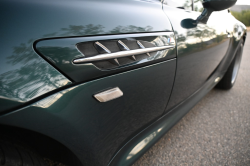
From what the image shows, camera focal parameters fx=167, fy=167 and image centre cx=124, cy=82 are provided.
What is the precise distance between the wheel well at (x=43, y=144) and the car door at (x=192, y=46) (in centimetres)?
78

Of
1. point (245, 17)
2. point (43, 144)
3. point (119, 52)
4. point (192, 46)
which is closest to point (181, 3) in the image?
point (192, 46)

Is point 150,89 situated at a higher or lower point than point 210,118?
higher

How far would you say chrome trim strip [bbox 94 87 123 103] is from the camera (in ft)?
2.35

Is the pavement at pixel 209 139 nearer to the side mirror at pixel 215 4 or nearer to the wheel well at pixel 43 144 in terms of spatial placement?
the wheel well at pixel 43 144

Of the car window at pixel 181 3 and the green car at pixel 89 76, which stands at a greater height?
the car window at pixel 181 3

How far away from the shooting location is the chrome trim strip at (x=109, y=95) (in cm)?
72

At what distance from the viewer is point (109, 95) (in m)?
0.75

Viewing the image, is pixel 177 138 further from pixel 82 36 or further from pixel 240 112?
pixel 82 36

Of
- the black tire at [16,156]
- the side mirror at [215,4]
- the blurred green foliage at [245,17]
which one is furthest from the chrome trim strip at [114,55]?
the blurred green foliage at [245,17]

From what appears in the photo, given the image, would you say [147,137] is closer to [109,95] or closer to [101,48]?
[109,95]

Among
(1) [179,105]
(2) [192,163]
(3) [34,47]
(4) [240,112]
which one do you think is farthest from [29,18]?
(4) [240,112]

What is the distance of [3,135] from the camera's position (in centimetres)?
67

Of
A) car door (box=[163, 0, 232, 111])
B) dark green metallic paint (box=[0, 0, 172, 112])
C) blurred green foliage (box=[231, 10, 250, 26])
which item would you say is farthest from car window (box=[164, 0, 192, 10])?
blurred green foliage (box=[231, 10, 250, 26])

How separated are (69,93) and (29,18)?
29cm
